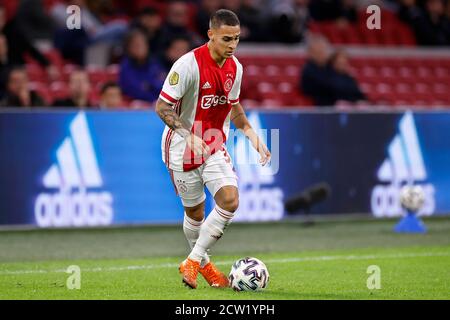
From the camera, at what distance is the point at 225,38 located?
810 cm

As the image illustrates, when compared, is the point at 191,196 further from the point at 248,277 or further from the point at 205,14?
the point at 205,14

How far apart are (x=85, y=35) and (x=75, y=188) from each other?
413cm

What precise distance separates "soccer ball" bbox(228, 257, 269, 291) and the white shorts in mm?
616

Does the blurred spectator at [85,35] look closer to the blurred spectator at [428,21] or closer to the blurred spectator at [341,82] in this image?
the blurred spectator at [341,82]

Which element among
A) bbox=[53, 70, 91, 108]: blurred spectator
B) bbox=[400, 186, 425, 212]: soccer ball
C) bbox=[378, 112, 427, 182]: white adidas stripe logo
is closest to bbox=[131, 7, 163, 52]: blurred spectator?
bbox=[53, 70, 91, 108]: blurred spectator

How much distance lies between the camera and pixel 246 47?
18844 millimetres

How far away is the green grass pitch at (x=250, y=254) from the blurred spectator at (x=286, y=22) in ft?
18.8

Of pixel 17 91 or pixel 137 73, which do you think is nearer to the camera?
pixel 17 91

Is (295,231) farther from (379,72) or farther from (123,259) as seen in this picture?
(379,72)

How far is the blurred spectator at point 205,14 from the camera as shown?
58.8 feet

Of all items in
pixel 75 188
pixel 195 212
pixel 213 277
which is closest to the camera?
pixel 213 277

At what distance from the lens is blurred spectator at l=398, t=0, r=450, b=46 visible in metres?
21.1

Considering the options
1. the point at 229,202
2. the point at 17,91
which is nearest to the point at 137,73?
the point at 17,91

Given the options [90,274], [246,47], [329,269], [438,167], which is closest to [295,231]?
[438,167]
